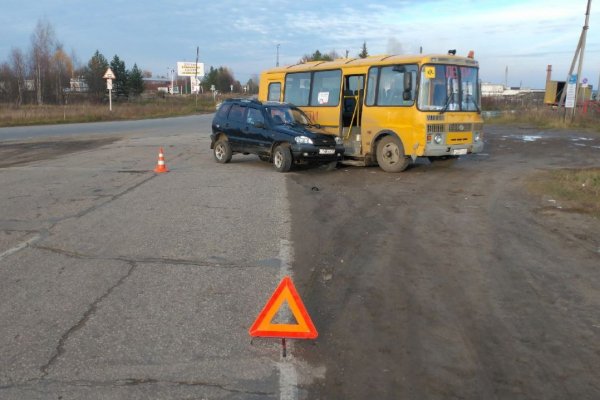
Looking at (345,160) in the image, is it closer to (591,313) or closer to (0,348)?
(591,313)

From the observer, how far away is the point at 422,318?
15.8ft

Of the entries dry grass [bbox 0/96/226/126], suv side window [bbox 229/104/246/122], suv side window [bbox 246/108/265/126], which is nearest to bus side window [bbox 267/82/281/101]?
suv side window [bbox 229/104/246/122]

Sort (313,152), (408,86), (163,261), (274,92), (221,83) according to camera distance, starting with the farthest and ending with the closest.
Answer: (221,83), (274,92), (313,152), (408,86), (163,261)

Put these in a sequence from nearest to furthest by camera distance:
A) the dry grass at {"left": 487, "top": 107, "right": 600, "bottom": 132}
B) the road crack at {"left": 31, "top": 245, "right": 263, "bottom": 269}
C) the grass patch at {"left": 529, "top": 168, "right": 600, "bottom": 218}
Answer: the road crack at {"left": 31, "top": 245, "right": 263, "bottom": 269}
the grass patch at {"left": 529, "top": 168, "right": 600, "bottom": 218}
the dry grass at {"left": 487, "top": 107, "right": 600, "bottom": 132}

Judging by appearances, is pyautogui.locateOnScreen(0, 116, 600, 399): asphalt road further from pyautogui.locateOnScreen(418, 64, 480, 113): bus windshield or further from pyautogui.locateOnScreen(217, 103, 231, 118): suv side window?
pyautogui.locateOnScreen(217, 103, 231, 118): suv side window

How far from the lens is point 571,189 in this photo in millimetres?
11062

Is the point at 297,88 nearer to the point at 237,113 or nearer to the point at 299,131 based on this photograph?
the point at 237,113

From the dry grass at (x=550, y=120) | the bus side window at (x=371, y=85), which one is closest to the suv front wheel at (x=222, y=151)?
the bus side window at (x=371, y=85)

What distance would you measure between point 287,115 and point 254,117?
0.91m

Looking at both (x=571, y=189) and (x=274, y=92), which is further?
(x=274, y=92)

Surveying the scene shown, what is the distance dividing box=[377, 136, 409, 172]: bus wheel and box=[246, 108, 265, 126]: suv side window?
10.6 ft

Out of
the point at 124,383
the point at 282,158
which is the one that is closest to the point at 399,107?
the point at 282,158

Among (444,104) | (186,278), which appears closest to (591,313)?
(186,278)

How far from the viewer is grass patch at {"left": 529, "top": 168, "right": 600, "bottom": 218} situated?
9673 mm
